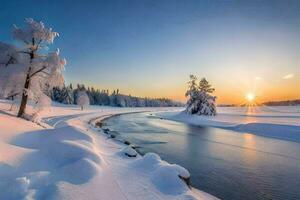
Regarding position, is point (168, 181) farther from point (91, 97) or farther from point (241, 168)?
point (91, 97)

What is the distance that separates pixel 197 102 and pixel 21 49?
4814cm

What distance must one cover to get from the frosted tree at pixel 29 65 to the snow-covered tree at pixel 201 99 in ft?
149

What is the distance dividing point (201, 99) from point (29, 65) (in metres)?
48.8

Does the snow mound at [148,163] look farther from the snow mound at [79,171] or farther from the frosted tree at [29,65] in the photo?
the frosted tree at [29,65]

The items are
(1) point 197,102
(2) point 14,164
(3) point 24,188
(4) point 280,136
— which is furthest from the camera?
(1) point 197,102

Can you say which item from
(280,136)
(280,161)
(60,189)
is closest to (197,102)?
(280,136)

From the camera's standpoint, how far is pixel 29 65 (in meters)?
20.5

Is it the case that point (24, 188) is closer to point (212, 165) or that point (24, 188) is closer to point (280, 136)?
point (212, 165)

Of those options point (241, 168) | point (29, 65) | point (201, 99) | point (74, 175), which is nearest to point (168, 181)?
point (74, 175)

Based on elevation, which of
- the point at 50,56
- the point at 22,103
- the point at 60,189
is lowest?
the point at 60,189

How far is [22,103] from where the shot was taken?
68.4 feet

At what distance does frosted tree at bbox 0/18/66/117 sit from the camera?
20141 mm

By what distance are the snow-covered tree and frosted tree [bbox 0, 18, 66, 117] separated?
4555 centimetres

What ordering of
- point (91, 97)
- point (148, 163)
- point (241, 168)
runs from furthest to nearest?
point (91, 97) < point (241, 168) < point (148, 163)
